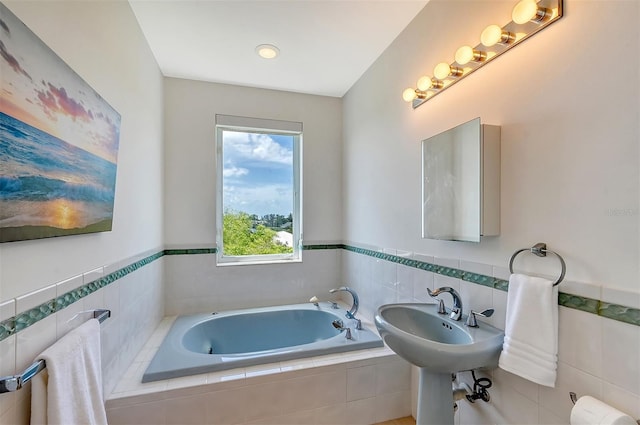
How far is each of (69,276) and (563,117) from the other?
1.91 meters

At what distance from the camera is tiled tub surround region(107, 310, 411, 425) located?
1.48m

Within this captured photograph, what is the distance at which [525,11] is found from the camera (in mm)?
1071

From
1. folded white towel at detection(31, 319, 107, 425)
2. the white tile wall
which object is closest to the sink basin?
folded white towel at detection(31, 319, 107, 425)

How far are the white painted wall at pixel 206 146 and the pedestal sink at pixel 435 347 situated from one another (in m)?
1.47

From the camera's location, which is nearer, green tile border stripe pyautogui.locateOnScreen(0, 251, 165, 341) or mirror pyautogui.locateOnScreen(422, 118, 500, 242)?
green tile border stripe pyautogui.locateOnScreen(0, 251, 165, 341)

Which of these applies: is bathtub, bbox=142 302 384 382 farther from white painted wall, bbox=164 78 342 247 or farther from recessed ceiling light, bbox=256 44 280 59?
recessed ceiling light, bbox=256 44 280 59

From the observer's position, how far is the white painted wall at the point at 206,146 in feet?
8.38

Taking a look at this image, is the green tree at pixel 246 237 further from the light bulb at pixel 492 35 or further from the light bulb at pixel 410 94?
the light bulb at pixel 492 35

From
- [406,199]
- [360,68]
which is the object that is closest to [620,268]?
[406,199]

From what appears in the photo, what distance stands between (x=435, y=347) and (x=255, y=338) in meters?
1.79

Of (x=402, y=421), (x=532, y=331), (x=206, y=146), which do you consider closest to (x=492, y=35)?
(x=532, y=331)

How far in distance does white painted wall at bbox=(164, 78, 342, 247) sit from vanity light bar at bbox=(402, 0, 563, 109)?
1.36 meters

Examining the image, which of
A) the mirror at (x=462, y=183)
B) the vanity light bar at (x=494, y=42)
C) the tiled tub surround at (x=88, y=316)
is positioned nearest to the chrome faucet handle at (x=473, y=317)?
the mirror at (x=462, y=183)

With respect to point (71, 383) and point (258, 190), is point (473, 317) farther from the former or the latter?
point (258, 190)
